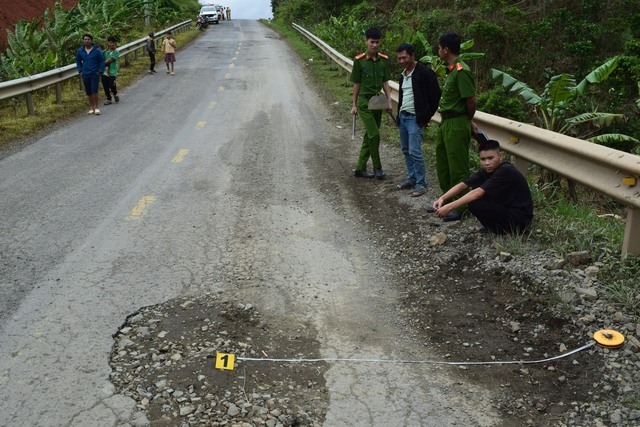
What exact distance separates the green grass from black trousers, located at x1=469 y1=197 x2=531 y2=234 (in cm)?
856

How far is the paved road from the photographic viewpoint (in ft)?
12.6

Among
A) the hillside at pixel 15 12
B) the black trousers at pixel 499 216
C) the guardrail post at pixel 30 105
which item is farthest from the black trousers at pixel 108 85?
the black trousers at pixel 499 216

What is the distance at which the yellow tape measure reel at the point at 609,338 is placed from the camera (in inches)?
164

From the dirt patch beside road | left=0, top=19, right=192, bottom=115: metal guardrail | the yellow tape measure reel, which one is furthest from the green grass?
the yellow tape measure reel

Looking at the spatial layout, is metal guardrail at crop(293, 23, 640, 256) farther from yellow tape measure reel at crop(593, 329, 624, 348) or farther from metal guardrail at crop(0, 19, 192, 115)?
metal guardrail at crop(0, 19, 192, 115)

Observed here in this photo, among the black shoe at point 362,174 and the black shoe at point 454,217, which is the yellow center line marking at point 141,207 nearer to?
the black shoe at point 362,174

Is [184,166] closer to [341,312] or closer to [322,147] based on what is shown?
[322,147]

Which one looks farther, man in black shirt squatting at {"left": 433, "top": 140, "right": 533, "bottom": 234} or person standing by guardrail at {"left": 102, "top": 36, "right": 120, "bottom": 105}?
person standing by guardrail at {"left": 102, "top": 36, "right": 120, "bottom": 105}

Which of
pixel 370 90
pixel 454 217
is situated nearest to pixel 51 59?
pixel 370 90

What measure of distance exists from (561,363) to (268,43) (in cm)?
3317

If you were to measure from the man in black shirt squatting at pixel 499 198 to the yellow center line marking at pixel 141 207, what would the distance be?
11.0 feet

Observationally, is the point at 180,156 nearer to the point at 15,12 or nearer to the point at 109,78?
the point at 109,78

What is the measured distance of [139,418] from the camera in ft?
11.8

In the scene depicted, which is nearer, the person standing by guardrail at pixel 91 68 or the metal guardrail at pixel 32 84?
the metal guardrail at pixel 32 84
